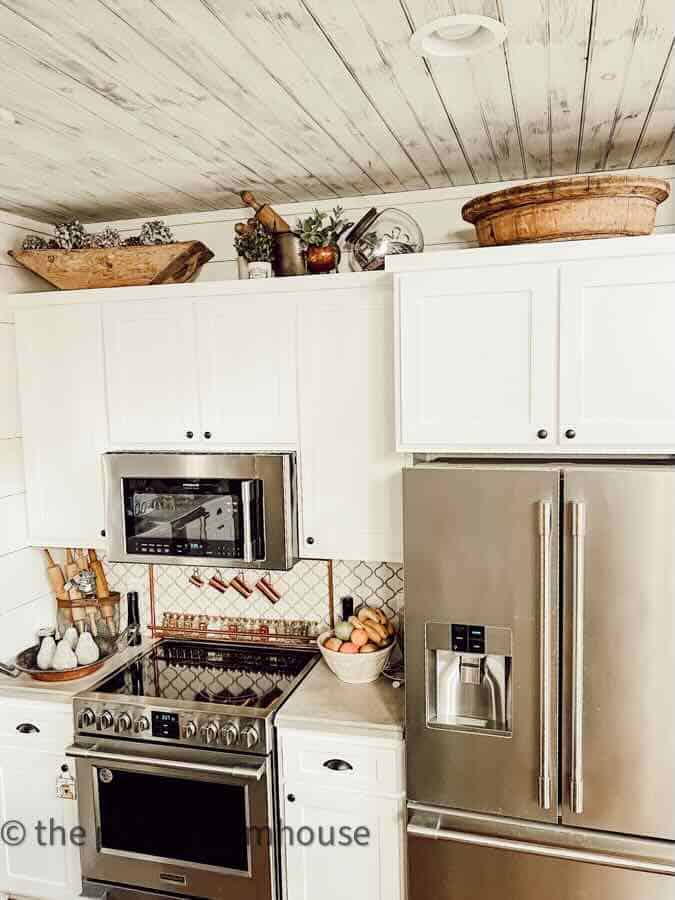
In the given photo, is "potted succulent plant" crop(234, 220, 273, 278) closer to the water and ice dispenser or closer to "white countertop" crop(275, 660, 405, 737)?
the water and ice dispenser

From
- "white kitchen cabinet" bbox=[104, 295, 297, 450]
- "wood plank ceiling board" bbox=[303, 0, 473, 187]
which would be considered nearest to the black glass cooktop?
"white kitchen cabinet" bbox=[104, 295, 297, 450]

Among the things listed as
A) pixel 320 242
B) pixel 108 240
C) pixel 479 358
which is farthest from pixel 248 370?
pixel 479 358

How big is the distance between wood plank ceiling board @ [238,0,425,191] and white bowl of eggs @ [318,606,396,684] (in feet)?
5.05

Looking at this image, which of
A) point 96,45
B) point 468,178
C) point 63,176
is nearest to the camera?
point 96,45

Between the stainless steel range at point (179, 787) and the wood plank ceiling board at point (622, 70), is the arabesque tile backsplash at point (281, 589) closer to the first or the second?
the stainless steel range at point (179, 787)

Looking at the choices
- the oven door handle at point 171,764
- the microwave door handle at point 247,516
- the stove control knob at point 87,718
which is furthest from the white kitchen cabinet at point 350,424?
the stove control knob at point 87,718

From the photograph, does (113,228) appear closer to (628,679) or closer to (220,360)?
(220,360)

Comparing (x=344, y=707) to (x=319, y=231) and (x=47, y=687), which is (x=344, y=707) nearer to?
(x=47, y=687)

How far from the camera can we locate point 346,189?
264 centimetres

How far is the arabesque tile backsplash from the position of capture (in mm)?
2834

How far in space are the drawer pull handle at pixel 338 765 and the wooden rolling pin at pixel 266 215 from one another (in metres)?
1.76

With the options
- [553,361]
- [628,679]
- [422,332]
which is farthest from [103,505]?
[628,679]

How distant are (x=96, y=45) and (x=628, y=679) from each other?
1.96 metres

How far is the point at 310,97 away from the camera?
1785 millimetres
